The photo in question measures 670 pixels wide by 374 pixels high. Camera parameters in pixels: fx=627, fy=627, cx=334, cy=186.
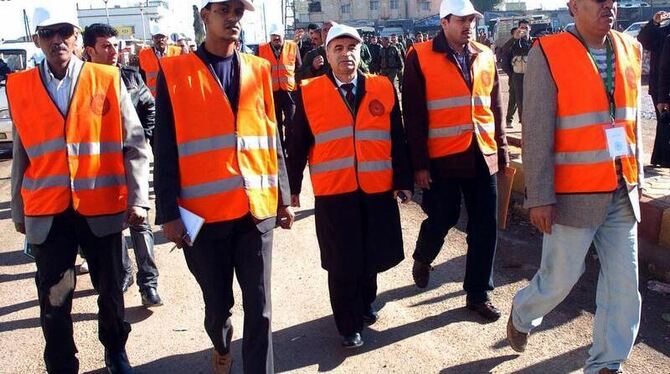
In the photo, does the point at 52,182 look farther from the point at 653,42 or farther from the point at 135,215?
the point at 653,42

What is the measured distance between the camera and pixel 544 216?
318 cm

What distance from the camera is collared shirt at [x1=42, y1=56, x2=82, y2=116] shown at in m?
3.22

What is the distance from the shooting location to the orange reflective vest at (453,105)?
4082mm

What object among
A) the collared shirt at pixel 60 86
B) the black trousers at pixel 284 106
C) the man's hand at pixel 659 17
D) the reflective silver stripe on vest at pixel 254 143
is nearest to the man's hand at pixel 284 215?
the reflective silver stripe on vest at pixel 254 143

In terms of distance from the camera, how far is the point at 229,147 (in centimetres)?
300

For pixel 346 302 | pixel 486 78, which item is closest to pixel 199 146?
pixel 346 302

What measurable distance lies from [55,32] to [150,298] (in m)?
2.11

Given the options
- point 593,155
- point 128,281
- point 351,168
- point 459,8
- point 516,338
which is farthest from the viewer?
point 128,281

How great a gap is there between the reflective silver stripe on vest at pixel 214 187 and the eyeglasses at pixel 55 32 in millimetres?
1080

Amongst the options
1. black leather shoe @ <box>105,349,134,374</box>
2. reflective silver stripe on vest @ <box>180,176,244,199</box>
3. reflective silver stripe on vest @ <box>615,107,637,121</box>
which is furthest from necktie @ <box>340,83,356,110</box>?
black leather shoe @ <box>105,349,134,374</box>

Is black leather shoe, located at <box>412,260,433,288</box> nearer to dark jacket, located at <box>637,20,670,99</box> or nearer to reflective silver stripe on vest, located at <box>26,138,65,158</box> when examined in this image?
reflective silver stripe on vest, located at <box>26,138,65,158</box>

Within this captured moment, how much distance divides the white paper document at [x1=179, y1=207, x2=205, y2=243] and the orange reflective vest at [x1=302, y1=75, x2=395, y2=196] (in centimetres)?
106

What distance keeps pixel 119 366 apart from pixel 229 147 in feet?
5.05

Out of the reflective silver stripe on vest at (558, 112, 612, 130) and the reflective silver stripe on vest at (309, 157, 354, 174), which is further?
the reflective silver stripe on vest at (309, 157, 354, 174)
